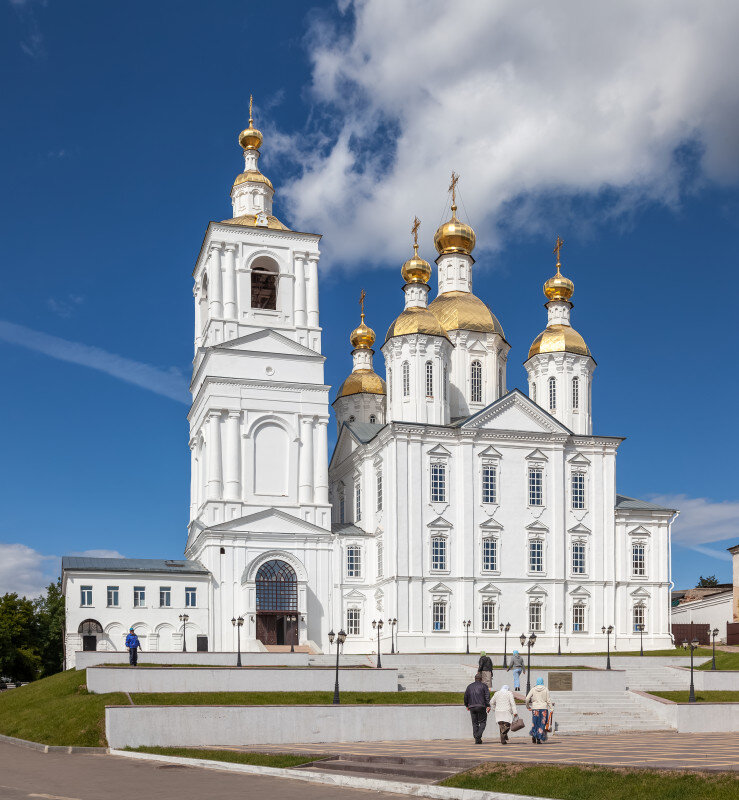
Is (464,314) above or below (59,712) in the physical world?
above

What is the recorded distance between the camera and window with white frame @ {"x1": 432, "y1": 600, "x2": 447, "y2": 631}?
53.2 meters

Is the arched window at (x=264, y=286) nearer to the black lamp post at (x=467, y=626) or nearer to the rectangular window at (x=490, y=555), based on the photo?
the rectangular window at (x=490, y=555)

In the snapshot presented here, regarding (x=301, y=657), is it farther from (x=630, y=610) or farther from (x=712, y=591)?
(x=712, y=591)

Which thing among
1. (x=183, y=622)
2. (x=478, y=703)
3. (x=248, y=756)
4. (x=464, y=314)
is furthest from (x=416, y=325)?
(x=248, y=756)

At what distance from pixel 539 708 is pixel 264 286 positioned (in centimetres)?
3994

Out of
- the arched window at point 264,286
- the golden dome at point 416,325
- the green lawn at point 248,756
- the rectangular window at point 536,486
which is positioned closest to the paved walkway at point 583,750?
the green lawn at point 248,756

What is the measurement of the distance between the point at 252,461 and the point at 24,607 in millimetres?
18095

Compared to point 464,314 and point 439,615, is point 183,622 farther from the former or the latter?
point 464,314

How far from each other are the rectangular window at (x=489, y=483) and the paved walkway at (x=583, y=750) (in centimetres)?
2736

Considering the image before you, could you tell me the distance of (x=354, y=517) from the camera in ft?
197

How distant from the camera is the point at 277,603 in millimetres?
51875

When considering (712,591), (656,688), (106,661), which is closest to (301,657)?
(106,661)

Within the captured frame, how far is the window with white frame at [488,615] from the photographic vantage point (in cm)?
5405

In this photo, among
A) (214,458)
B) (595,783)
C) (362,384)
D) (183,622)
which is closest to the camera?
(595,783)
